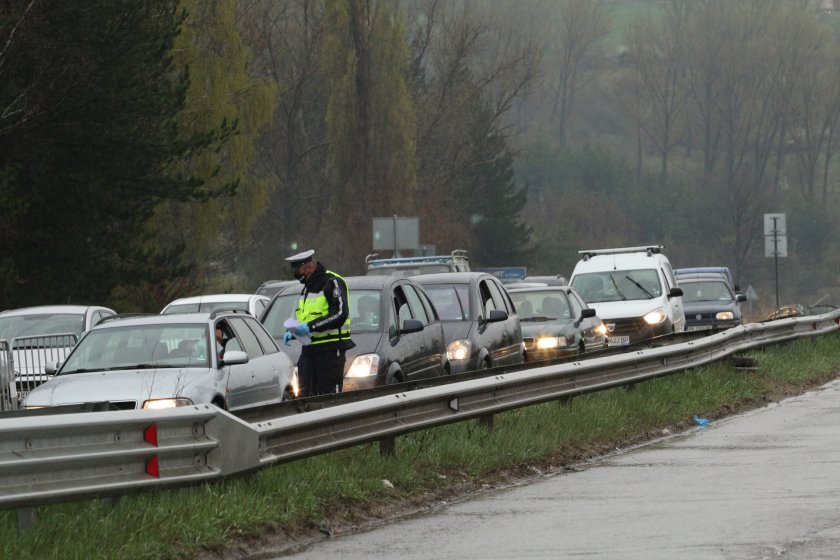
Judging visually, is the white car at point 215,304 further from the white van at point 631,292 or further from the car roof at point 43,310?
the white van at point 631,292

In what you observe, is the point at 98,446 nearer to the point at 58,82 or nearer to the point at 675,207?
the point at 58,82

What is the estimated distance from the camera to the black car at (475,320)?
20531mm

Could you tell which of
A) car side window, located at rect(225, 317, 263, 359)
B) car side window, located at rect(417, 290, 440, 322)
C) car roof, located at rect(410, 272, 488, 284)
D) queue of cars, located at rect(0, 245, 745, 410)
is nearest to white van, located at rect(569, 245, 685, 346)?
queue of cars, located at rect(0, 245, 745, 410)

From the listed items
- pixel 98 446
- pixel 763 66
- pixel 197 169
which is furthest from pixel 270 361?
pixel 763 66

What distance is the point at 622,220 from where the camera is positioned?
129125 mm

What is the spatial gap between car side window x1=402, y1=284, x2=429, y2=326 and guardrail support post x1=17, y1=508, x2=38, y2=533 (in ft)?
33.8

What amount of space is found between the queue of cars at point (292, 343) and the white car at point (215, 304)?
33 millimetres

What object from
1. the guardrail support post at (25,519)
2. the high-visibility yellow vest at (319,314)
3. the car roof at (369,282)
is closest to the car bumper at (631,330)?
the car roof at (369,282)

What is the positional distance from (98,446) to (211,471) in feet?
3.15

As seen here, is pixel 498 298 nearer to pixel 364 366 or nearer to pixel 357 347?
pixel 357 347

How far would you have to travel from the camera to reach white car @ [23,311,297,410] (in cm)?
1401

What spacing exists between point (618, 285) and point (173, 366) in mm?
18090

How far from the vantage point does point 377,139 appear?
67875 millimetres

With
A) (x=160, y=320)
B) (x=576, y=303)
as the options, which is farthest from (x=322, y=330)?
(x=576, y=303)
